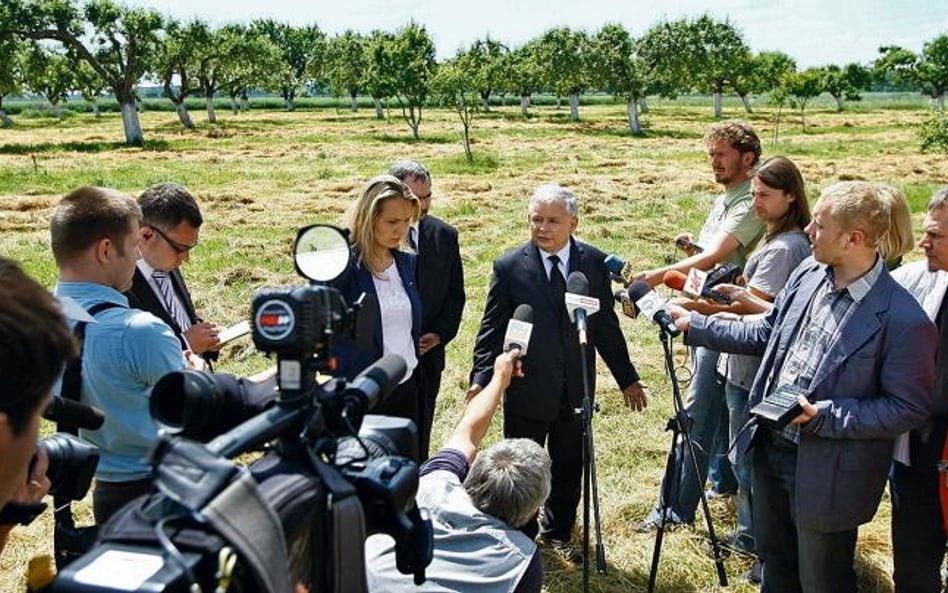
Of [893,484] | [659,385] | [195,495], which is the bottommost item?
[659,385]

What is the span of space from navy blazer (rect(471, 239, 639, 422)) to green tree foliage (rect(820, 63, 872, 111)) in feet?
186

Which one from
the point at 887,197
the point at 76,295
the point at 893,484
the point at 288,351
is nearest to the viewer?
the point at 288,351

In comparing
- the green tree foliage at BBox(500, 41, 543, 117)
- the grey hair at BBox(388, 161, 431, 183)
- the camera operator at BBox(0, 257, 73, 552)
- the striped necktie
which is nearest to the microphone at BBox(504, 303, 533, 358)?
the striped necktie

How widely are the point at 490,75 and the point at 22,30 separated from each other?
2591 cm

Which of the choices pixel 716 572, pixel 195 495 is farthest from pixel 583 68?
pixel 195 495

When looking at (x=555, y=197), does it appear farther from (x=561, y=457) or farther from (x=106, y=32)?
(x=106, y=32)

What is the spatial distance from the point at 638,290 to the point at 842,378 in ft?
2.72

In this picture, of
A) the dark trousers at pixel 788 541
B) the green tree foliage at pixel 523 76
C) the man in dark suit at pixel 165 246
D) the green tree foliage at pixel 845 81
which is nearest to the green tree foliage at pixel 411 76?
the green tree foliage at pixel 523 76

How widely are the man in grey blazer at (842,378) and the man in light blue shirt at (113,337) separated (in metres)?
2.16

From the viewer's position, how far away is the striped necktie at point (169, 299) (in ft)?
11.9

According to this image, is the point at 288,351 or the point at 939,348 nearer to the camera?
the point at 288,351

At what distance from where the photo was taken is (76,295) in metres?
2.60

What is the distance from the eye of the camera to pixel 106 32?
33.6 m

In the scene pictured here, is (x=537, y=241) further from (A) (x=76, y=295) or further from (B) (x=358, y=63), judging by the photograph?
(B) (x=358, y=63)
